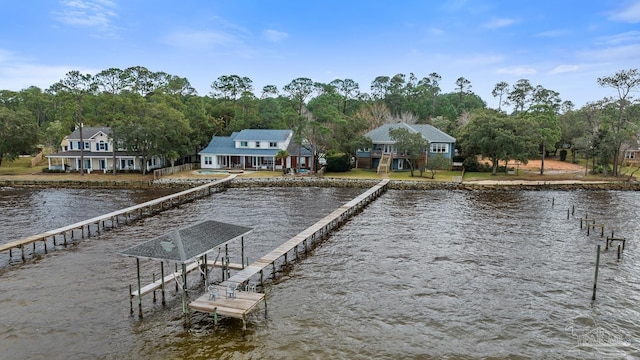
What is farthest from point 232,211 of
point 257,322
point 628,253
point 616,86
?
point 616,86

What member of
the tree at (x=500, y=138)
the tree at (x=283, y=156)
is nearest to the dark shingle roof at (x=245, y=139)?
the tree at (x=283, y=156)

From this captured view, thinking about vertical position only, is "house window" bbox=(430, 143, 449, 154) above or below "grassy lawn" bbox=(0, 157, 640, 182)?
above

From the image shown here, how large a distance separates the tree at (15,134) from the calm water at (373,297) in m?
30.0

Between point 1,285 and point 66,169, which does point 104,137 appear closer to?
point 66,169

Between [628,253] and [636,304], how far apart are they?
853 centimetres

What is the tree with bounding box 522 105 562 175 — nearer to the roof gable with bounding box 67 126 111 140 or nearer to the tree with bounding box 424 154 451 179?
the tree with bounding box 424 154 451 179

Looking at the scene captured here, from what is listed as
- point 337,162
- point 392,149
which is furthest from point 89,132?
point 392,149

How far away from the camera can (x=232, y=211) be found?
39250 millimetres

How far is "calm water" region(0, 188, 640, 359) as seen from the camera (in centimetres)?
1611

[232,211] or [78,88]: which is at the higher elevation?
[78,88]

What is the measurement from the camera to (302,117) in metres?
55.6

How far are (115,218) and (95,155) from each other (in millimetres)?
30156

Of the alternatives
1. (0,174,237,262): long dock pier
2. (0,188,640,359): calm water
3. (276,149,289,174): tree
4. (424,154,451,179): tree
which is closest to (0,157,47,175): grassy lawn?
(0,174,237,262): long dock pier

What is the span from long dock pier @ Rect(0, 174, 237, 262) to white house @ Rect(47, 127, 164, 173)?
55.9 feet
